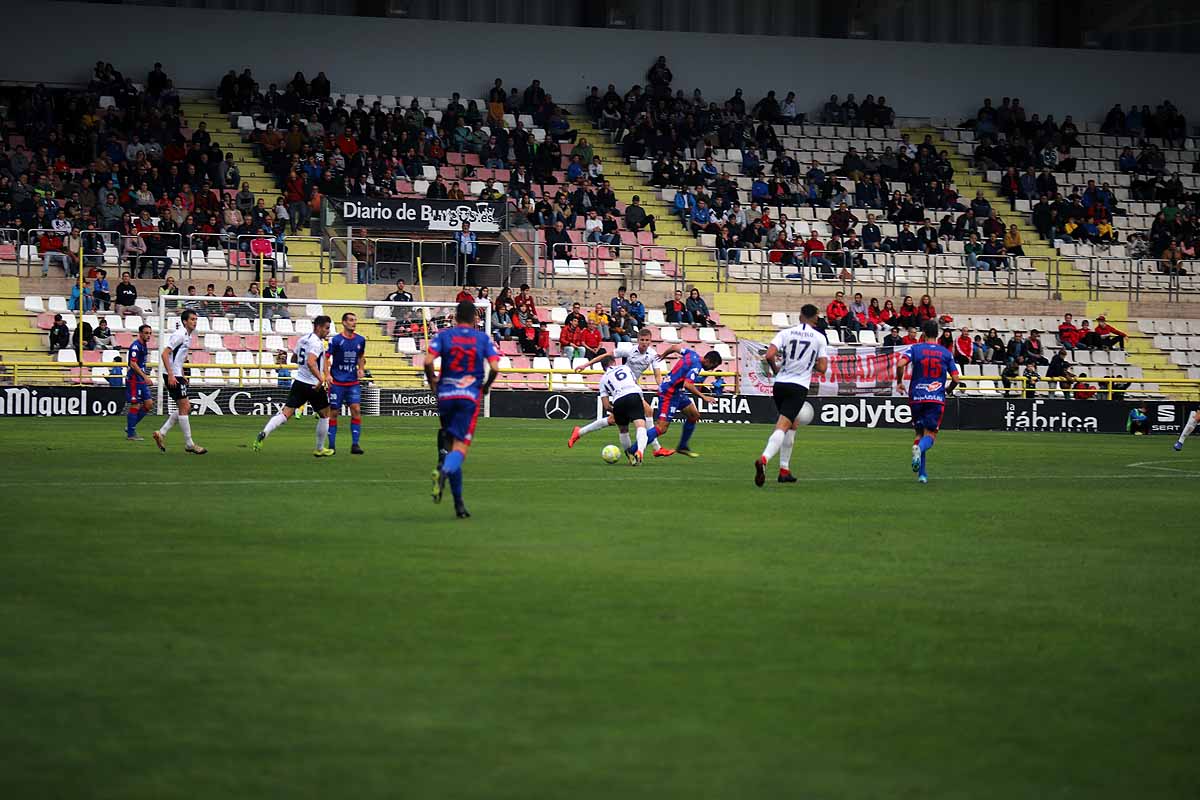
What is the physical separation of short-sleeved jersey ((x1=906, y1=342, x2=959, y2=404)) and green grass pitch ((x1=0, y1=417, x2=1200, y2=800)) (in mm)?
3901

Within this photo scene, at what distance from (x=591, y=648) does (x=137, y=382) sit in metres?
20.8

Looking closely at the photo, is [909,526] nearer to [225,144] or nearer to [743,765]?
[743,765]

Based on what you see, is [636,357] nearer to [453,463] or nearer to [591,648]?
[453,463]

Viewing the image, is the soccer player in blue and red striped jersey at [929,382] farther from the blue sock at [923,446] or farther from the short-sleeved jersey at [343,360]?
the short-sleeved jersey at [343,360]

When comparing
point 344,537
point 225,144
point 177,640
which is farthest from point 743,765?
point 225,144

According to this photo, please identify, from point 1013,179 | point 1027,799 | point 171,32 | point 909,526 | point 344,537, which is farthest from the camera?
point 1013,179

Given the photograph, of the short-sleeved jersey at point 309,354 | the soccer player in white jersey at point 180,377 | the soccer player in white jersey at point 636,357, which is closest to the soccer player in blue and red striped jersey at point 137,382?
the soccer player in white jersey at point 180,377

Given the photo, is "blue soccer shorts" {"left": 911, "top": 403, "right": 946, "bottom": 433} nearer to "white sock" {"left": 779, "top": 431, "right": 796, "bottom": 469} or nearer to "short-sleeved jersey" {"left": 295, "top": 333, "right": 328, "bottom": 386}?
"white sock" {"left": 779, "top": 431, "right": 796, "bottom": 469}

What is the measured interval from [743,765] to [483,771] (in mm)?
954

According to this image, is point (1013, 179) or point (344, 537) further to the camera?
point (1013, 179)

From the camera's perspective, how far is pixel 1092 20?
192 feet

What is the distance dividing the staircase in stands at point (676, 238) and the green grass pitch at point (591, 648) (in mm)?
29151

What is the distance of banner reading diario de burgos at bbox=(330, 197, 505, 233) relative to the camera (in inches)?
1682

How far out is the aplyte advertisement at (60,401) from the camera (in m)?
36.6
